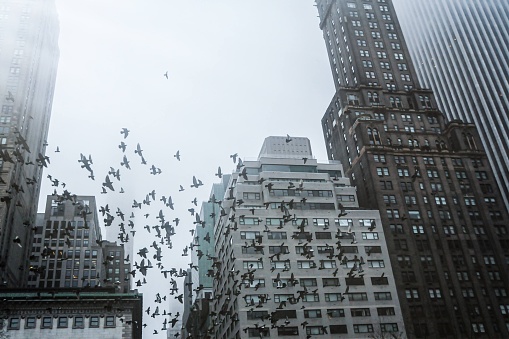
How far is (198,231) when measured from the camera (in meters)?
172

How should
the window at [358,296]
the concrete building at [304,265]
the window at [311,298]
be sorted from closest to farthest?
the concrete building at [304,265], the window at [311,298], the window at [358,296]

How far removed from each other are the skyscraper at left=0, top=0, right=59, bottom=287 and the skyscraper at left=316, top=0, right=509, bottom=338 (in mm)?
74886

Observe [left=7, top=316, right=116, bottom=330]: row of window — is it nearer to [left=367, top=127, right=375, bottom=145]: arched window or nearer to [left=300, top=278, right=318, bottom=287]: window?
[left=300, top=278, right=318, bottom=287]: window

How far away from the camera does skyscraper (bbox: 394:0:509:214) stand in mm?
158375

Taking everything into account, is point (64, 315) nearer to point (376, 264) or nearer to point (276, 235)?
point (276, 235)

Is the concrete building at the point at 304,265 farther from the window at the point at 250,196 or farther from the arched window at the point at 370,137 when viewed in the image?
the arched window at the point at 370,137

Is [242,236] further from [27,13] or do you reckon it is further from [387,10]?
[27,13]

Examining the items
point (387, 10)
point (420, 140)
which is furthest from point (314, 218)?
point (387, 10)

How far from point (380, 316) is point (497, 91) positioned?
11170cm

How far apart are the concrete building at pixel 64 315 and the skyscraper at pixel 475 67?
120406mm

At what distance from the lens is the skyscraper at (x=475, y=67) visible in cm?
15838

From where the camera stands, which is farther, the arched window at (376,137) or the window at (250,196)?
the arched window at (376,137)

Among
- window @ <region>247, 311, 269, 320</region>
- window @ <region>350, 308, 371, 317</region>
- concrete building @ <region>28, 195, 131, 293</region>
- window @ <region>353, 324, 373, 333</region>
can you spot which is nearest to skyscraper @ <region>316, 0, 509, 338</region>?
window @ <region>353, 324, 373, 333</region>

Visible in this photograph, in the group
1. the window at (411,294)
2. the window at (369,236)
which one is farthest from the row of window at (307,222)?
the window at (411,294)
